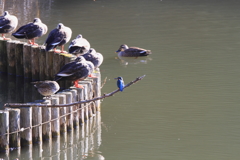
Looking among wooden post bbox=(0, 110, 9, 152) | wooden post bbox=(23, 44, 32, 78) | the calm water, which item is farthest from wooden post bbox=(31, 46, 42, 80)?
wooden post bbox=(0, 110, 9, 152)

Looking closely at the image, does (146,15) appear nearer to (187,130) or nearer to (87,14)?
(87,14)

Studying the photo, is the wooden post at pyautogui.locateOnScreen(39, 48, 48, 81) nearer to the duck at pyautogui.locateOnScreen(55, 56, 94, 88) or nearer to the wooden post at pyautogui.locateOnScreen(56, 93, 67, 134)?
the duck at pyautogui.locateOnScreen(55, 56, 94, 88)

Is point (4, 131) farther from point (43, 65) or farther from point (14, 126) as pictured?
point (43, 65)

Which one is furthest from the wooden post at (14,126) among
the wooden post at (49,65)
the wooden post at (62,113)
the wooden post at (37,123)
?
the wooden post at (49,65)

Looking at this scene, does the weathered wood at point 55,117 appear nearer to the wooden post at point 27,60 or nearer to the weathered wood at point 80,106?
the weathered wood at point 80,106

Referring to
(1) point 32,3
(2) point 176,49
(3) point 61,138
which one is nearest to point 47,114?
(3) point 61,138

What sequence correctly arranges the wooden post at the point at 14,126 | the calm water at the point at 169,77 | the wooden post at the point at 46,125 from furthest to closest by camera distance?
the calm water at the point at 169,77, the wooden post at the point at 46,125, the wooden post at the point at 14,126

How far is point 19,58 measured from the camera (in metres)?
12.6

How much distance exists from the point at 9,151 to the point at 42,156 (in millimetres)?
577

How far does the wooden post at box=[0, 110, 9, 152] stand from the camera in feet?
25.7

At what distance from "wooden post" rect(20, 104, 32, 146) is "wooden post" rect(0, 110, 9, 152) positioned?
323 mm

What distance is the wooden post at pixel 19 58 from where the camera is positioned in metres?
12.5

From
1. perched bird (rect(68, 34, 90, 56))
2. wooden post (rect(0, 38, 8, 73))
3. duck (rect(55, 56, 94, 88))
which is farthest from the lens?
wooden post (rect(0, 38, 8, 73))

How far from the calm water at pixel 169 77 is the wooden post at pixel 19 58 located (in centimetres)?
155
